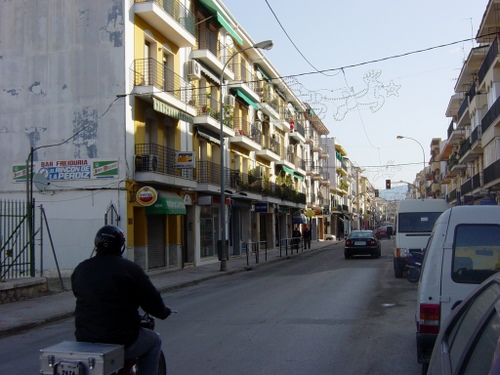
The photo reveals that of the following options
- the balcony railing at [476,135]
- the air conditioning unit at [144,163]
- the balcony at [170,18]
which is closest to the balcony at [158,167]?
the air conditioning unit at [144,163]

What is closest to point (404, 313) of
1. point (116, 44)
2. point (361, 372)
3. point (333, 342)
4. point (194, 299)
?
point (333, 342)

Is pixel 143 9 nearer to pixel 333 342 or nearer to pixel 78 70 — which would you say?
pixel 78 70

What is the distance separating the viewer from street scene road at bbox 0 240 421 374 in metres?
6.97

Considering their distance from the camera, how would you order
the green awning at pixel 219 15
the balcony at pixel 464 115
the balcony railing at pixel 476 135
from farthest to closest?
the balcony at pixel 464 115
the balcony railing at pixel 476 135
the green awning at pixel 219 15

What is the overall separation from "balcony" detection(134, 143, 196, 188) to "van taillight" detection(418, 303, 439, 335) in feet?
55.4

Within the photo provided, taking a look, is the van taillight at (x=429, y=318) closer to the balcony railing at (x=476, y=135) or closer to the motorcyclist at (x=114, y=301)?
the motorcyclist at (x=114, y=301)

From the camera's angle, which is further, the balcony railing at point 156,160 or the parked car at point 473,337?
the balcony railing at point 156,160

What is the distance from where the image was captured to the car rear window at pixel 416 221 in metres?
17.9

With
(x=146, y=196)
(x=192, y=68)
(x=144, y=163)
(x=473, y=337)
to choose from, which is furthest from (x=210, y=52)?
(x=473, y=337)

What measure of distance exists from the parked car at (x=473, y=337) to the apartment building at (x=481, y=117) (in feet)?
73.3

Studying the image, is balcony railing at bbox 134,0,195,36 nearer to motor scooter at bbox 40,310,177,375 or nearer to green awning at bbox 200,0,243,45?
green awning at bbox 200,0,243,45

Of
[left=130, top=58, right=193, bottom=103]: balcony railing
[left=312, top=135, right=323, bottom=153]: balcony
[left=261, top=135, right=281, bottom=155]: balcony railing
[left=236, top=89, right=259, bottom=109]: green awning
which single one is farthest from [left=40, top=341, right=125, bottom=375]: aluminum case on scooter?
[left=312, top=135, right=323, bottom=153]: balcony

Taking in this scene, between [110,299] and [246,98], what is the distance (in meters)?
33.0

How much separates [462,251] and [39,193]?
19.6 meters
